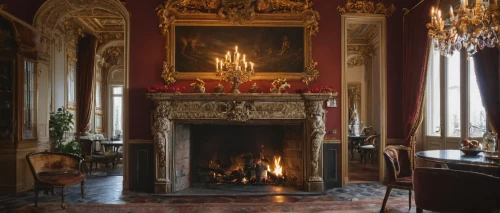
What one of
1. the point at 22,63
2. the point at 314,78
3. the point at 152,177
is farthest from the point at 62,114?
the point at 314,78

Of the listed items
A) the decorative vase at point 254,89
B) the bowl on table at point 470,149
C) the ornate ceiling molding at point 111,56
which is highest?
the ornate ceiling molding at point 111,56

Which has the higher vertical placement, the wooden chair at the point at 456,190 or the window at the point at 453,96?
the window at the point at 453,96

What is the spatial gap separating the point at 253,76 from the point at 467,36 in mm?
3748

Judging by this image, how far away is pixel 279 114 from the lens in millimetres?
6773

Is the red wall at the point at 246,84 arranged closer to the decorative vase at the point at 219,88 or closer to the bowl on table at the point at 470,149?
the decorative vase at the point at 219,88

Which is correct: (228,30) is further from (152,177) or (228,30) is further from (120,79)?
(120,79)

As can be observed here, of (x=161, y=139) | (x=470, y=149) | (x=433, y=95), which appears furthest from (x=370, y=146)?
(x=161, y=139)

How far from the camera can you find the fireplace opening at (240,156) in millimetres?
7266

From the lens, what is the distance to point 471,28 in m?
4.26

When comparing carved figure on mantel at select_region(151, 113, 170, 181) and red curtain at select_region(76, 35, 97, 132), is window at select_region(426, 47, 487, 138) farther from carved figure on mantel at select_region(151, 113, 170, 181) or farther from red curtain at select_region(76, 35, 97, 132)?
red curtain at select_region(76, 35, 97, 132)

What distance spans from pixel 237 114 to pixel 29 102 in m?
3.99

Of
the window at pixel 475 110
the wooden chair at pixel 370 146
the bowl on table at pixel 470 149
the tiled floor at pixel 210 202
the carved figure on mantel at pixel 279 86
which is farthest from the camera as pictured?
the wooden chair at pixel 370 146

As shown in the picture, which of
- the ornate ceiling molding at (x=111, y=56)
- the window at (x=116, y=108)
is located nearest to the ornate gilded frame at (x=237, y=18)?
the ornate ceiling molding at (x=111, y=56)

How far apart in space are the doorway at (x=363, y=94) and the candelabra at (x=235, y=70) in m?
1.88
